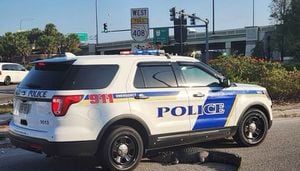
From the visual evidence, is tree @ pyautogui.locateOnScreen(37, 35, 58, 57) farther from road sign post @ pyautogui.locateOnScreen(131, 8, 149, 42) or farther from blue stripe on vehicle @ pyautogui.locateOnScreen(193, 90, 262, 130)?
blue stripe on vehicle @ pyautogui.locateOnScreen(193, 90, 262, 130)

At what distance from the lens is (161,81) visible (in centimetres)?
822

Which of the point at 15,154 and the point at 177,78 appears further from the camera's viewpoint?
the point at 15,154

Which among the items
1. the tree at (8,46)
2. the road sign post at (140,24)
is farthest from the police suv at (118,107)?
the tree at (8,46)

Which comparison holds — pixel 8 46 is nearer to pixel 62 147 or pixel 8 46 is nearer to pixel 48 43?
pixel 48 43

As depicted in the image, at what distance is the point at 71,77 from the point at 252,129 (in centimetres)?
387

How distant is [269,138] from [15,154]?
493cm

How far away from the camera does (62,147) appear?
7.13 m

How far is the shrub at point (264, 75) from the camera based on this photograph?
55.5ft

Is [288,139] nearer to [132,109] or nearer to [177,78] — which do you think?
[177,78]

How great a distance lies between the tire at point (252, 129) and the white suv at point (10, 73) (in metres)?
28.6

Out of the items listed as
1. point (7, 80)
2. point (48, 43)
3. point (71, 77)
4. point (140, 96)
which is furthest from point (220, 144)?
point (48, 43)

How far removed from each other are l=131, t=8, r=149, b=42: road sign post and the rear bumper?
9470 mm

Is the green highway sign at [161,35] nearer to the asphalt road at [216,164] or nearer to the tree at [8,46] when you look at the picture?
the asphalt road at [216,164]

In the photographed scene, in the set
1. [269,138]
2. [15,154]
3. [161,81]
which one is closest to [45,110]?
[161,81]
